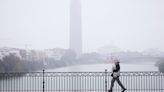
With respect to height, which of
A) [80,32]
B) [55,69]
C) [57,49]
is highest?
[80,32]

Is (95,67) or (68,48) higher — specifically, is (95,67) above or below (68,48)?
below

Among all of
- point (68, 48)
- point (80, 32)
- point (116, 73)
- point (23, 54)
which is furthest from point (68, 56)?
point (116, 73)

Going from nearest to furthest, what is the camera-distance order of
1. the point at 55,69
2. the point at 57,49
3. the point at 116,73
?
the point at 116,73, the point at 55,69, the point at 57,49

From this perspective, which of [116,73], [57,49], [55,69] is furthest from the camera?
[57,49]

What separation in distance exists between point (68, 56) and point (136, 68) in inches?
132

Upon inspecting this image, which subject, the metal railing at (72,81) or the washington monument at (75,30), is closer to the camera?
the metal railing at (72,81)

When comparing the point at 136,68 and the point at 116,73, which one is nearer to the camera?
the point at 116,73

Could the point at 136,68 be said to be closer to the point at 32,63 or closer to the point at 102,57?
the point at 102,57

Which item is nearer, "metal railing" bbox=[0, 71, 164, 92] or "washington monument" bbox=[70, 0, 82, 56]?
"metal railing" bbox=[0, 71, 164, 92]

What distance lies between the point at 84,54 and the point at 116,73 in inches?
242

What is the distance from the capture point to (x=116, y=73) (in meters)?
7.39

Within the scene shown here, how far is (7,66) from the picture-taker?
42.9 feet

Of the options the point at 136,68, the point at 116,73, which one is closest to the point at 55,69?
the point at 136,68

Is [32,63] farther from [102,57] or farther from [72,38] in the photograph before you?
[102,57]
